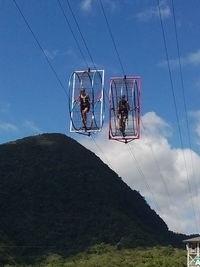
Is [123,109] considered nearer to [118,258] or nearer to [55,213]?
[118,258]

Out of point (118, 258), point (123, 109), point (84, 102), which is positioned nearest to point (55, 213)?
point (118, 258)

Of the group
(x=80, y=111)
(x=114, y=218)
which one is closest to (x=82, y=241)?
(x=114, y=218)

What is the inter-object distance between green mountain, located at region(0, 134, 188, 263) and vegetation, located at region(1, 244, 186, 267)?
546 cm

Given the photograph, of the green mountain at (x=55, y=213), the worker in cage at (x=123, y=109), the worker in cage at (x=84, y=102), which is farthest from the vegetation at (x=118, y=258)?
the worker in cage at (x=84, y=102)

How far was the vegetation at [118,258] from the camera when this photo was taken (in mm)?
108675

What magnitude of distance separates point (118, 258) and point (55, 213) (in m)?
51.6

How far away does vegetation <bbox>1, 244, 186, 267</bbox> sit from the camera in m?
109

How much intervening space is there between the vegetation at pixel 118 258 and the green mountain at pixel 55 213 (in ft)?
17.9

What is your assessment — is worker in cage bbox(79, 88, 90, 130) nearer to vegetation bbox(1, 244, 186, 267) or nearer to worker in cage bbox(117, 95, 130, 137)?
worker in cage bbox(117, 95, 130, 137)

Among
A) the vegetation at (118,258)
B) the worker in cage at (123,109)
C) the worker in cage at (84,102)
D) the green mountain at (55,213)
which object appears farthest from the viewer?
the green mountain at (55,213)

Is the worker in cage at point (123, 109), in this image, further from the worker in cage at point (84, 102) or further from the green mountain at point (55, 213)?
the green mountain at point (55, 213)

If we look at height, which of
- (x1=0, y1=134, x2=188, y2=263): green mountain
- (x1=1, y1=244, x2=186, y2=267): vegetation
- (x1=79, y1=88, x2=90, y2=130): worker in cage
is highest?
(x1=0, y1=134, x2=188, y2=263): green mountain

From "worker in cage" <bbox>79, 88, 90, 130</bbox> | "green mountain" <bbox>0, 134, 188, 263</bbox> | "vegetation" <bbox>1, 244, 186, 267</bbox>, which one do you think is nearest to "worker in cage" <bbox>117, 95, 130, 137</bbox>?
"worker in cage" <bbox>79, 88, 90, 130</bbox>

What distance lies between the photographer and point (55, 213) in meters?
176
